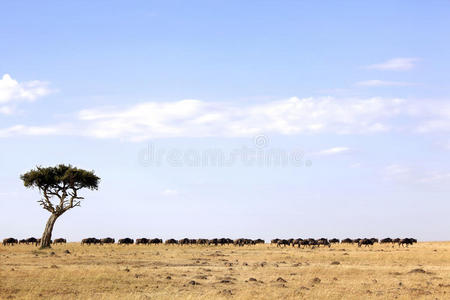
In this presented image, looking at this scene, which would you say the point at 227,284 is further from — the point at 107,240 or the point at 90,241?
the point at 107,240

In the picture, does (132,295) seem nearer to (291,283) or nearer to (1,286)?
(1,286)

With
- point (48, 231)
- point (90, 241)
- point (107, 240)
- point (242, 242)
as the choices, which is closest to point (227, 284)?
point (48, 231)

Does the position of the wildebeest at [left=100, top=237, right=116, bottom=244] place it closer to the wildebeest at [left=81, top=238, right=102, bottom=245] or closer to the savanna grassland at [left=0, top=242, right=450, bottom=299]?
the wildebeest at [left=81, top=238, right=102, bottom=245]

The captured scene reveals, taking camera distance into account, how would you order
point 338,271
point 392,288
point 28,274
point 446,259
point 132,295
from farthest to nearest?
1. point 446,259
2. point 338,271
3. point 28,274
4. point 392,288
5. point 132,295

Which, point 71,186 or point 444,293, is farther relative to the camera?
point 71,186

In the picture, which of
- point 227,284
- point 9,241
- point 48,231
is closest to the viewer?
point 227,284

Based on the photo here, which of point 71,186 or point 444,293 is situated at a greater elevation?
point 71,186

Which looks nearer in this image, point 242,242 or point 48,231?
point 48,231

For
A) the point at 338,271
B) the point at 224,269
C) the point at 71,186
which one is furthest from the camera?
the point at 71,186

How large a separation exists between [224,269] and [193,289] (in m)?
11.1

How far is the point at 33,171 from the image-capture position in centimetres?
6844

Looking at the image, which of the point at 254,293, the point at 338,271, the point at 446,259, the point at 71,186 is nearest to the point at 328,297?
the point at 254,293

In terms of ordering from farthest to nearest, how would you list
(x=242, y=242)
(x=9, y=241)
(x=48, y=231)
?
(x=242, y=242)
(x=9, y=241)
(x=48, y=231)

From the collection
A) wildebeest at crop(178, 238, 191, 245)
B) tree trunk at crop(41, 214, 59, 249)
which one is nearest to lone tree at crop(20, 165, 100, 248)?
tree trunk at crop(41, 214, 59, 249)
